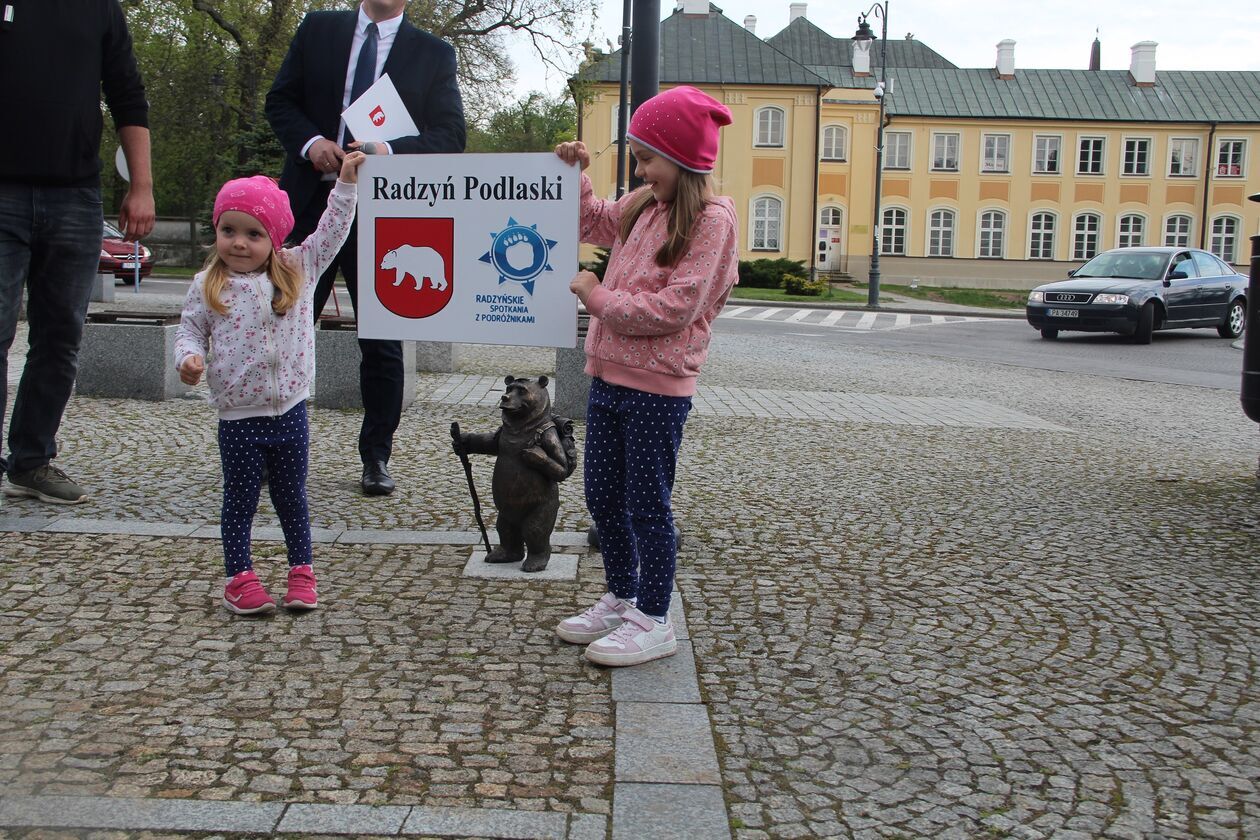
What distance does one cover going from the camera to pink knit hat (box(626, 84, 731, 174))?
322cm

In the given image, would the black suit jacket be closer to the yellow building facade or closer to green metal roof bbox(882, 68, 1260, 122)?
the yellow building facade

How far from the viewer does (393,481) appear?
5.50m

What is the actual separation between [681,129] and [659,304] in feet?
1.56

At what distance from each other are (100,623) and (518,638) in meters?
1.21

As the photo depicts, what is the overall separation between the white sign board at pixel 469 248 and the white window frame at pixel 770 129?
4663 cm

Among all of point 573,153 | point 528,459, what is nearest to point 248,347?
point 528,459

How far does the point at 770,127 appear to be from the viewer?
4922 cm

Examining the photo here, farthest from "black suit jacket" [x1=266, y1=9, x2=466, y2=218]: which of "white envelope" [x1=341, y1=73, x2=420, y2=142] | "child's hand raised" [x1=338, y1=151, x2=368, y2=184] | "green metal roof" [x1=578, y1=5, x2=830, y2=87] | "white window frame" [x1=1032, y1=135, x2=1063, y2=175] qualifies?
"white window frame" [x1=1032, y1=135, x2=1063, y2=175]

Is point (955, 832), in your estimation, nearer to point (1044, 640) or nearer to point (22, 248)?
point (1044, 640)

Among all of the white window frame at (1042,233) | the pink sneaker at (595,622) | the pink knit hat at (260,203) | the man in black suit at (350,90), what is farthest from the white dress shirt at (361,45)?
the white window frame at (1042,233)

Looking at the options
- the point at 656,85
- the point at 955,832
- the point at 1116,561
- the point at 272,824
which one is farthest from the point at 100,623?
the point at 1116,561

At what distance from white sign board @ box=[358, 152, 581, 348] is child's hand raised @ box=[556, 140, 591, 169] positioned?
0.12ft

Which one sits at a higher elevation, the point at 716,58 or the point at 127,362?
the point at 716,58

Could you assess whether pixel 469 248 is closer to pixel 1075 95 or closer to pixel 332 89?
pixel 332 89
